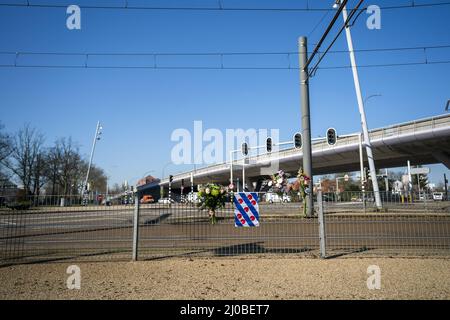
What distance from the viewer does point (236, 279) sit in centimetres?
618

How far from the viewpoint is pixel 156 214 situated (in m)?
9.14

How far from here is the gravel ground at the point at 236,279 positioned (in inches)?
209

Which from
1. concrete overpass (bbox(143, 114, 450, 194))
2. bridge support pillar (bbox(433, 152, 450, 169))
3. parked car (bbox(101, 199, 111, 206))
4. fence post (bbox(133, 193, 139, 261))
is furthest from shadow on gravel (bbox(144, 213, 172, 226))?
bridge support pillar (bbox(433, 152, 450, 169))

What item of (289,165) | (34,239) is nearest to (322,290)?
(34,239)

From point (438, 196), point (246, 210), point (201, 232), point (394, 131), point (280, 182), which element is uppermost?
point (394, 131)

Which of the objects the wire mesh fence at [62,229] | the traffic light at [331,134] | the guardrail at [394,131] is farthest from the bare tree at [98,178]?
the wire mesh fence at [62,229]

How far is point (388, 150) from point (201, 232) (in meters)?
40.3

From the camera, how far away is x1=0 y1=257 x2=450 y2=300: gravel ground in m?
5.30

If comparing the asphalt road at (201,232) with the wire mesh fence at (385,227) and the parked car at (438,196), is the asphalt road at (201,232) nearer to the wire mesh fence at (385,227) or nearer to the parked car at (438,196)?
the wire mesh fence at (385,227)

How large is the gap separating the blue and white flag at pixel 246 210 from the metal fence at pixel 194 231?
2.45 ft

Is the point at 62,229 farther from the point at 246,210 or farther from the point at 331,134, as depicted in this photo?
the point at 331,134

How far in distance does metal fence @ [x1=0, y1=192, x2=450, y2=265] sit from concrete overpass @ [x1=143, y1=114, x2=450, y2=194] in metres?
19.6

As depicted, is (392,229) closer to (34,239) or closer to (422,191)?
(422,191)

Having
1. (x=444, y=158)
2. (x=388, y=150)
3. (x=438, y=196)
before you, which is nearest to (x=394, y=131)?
(x=388, y=150)
